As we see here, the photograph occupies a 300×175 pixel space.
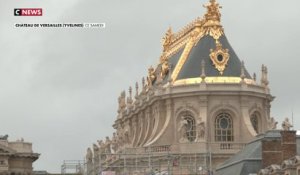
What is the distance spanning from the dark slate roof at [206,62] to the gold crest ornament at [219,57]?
1.21ft

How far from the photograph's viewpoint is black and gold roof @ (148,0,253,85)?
138 m

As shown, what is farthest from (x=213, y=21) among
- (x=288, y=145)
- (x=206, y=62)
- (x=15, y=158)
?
(x=288, y=145)

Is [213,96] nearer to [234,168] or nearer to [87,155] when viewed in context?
[87,155]

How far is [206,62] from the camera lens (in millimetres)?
140125

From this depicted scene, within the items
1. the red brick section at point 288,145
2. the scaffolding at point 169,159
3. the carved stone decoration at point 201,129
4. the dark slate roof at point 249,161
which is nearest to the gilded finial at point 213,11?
the carved stone decoration at point 201,129

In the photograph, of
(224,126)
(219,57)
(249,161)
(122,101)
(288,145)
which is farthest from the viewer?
(122,101)

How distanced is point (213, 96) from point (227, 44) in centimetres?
864

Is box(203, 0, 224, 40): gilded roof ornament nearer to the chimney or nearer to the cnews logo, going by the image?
the cnews logo

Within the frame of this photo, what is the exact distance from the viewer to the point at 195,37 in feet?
468

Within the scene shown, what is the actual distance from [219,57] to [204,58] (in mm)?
1549

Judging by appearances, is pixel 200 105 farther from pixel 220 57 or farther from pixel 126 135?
pixel 126 135

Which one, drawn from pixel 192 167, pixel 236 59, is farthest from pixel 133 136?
pixel 192 167

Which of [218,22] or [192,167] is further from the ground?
[218,22]

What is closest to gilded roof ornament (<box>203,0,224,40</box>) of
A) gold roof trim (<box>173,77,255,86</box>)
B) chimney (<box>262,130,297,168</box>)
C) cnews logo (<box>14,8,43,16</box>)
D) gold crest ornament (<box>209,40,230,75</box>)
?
gold crest ornament (<box>209,40,230,75</box>)
